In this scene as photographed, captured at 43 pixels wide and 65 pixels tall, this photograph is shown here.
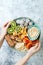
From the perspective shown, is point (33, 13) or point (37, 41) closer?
point (37, 41)

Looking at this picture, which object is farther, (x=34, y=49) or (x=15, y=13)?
(x=15, y=13)

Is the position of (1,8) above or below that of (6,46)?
above

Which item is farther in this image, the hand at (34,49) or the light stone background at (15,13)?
the light stone background at (15,13)

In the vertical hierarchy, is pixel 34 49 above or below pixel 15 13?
below

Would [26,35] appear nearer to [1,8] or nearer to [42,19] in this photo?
[42,19]

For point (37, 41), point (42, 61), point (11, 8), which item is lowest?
point (42, 61)

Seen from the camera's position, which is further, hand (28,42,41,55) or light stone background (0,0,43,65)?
light stone background (0,0,43,65)

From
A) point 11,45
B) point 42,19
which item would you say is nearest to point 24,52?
point 11,45

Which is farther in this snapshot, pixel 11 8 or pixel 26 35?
pixel 11 8

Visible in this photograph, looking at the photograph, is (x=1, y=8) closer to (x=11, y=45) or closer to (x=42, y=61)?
(x=11, y=45)

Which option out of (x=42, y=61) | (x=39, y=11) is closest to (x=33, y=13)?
(x=39, y=11)
